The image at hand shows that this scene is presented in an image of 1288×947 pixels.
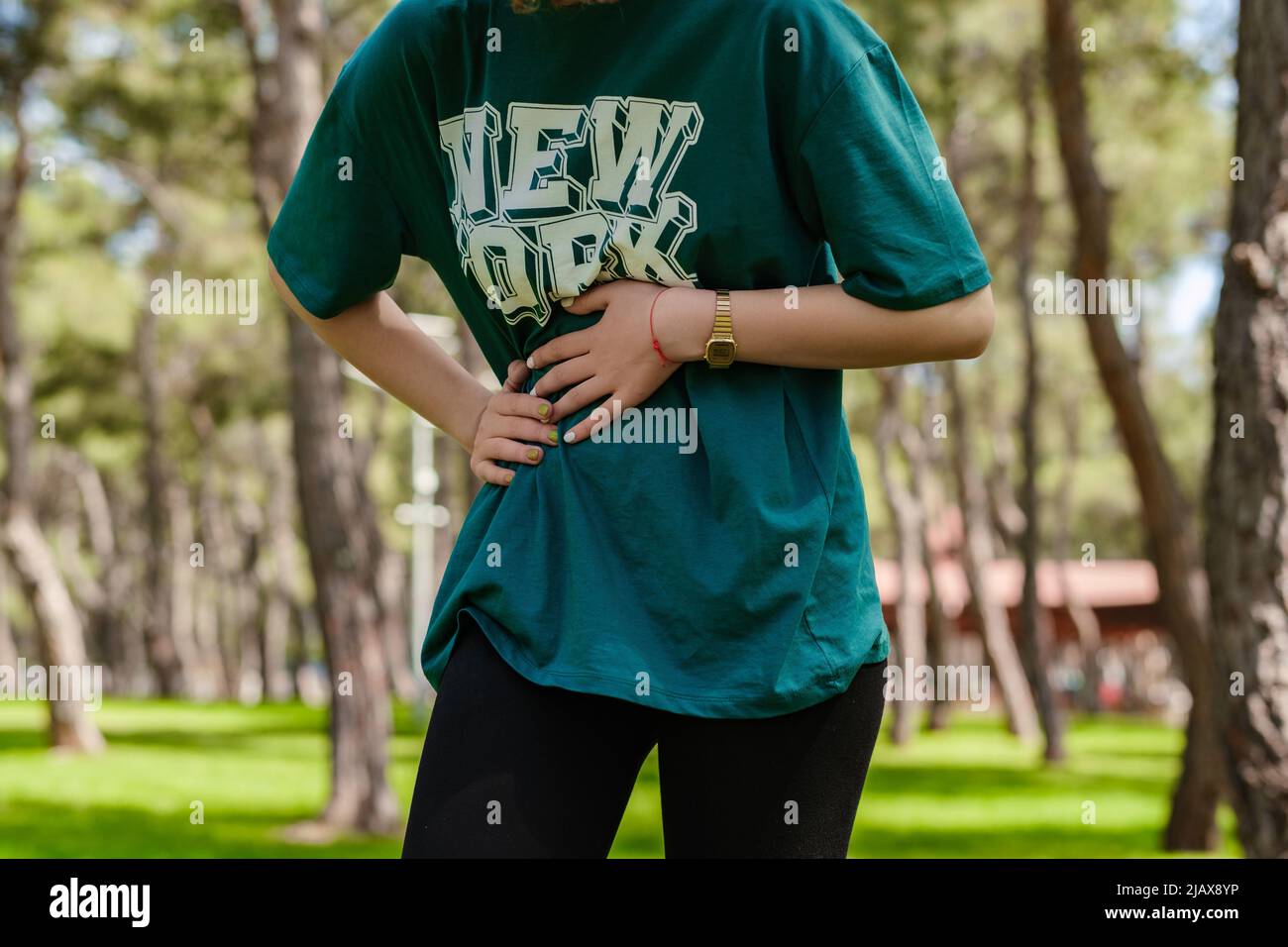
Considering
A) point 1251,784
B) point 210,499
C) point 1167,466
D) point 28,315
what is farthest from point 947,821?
point 210,499

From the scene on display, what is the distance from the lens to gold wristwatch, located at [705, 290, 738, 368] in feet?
5.53

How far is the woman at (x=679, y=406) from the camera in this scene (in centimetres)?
160

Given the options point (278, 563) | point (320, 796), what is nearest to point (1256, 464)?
point (320, 796)

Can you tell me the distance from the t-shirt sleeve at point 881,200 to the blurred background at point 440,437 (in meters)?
0.30

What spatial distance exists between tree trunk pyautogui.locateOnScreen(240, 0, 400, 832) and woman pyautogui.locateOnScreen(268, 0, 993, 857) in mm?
8786

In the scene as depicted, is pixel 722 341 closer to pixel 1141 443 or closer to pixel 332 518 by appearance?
pixel 1141 443

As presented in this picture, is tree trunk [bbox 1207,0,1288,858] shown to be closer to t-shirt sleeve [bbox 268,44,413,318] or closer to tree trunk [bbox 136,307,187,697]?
t-shirt sleeve [bbox 268,44,413,318]

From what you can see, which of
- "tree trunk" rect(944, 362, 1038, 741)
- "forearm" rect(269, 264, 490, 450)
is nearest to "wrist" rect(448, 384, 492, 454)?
"forearm" rect(269, 264, 490, 450)

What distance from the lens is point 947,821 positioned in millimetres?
11906

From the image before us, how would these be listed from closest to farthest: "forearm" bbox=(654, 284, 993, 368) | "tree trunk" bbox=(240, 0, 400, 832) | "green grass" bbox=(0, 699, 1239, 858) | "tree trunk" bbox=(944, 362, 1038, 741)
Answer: "forearm" bbox=(654, 284, 993, 368), "green grass" bbox=(0, 699, 1239, 858), "tree trunk" bbox=(240, 0, 400, 832), "tree trunk" bbox=(944, 362, 1038, 741)

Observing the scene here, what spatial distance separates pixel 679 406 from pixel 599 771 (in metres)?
0.44

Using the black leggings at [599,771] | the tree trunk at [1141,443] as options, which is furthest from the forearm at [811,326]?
the tree trunk at [1141,443]

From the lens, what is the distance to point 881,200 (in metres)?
1.67

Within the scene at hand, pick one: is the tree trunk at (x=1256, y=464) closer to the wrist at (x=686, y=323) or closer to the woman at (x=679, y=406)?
the woman at (x=679, y=406)
